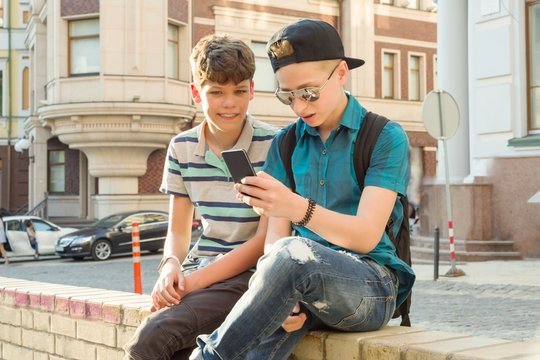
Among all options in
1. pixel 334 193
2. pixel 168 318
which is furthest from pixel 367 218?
pixel 168 318

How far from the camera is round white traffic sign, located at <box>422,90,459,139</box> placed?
12742 millimetres

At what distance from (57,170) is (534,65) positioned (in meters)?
18.5

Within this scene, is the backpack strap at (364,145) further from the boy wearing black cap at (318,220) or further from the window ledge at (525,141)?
the window ledge at (525,141)

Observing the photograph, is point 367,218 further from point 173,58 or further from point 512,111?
point 173,58

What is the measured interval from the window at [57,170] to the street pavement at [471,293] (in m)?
10.6

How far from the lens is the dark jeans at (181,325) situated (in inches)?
127

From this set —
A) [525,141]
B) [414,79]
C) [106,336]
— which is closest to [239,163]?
[106,336]

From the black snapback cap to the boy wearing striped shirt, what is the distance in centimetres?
50

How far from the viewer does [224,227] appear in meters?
3.67

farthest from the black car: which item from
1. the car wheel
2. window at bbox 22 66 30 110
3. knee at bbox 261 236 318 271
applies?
knee at bbox 261 236 318 271

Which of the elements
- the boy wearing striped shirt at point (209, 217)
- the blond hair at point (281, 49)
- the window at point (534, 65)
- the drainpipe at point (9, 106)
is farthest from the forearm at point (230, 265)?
the drainpipe at point (9, 106)

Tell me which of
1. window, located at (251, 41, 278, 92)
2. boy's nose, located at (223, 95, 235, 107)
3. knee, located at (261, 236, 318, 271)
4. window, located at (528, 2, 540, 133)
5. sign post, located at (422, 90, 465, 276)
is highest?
window, located at (251, 41, 278, 92)

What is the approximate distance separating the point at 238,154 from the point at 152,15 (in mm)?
23924

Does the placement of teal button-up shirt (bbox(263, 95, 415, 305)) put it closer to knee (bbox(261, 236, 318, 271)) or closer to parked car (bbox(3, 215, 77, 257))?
knee (bbox(261, 236, 318, 271))
